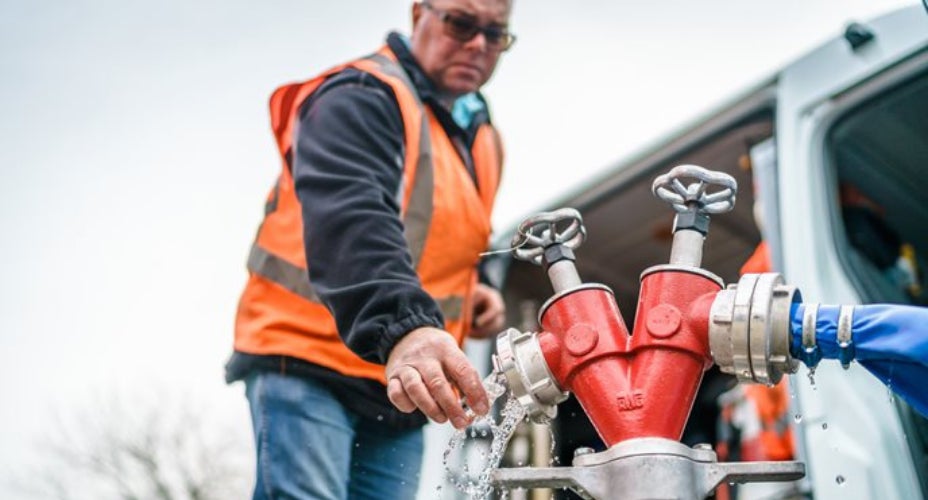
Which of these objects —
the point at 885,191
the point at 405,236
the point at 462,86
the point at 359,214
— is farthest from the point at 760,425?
the point at 359,214

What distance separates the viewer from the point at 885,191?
272 centimetres

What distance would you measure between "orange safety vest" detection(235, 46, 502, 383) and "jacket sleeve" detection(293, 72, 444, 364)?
0.06m

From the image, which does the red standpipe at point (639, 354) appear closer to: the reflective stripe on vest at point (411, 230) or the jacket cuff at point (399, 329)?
the jacket cuff at point (399, 329)

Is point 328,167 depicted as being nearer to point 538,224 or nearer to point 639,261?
point 538,224

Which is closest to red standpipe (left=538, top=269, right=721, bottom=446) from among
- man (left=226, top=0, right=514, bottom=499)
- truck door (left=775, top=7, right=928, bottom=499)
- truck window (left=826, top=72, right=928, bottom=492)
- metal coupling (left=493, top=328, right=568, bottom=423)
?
metal coupling (left=493, top=328, right=568, bottom=423)

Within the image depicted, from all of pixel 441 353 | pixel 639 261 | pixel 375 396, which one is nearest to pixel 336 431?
pixel 375 396

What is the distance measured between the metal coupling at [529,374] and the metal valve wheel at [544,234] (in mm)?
128

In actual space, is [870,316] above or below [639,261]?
below

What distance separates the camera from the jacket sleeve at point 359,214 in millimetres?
1361

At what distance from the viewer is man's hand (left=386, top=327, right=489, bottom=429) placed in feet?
3.88

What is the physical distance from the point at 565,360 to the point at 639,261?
3.09m

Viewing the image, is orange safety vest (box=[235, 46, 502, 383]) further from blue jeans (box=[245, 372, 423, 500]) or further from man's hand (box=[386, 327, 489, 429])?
man's hand (box=[386, 327, 489, 429])

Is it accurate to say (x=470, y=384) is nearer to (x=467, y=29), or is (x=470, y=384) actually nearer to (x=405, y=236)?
(x=405, y=236)

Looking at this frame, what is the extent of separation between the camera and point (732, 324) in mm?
1007
